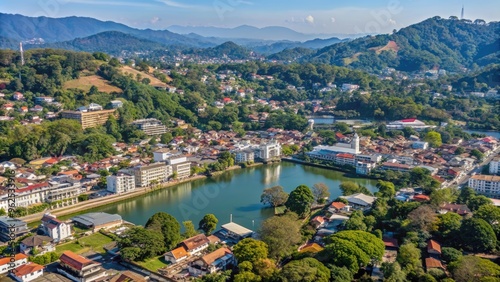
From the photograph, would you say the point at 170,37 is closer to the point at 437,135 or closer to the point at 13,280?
the point at 437,135

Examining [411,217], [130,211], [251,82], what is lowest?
[130,211]

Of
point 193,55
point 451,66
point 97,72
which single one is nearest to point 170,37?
point 193,55

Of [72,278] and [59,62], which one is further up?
[59,62]

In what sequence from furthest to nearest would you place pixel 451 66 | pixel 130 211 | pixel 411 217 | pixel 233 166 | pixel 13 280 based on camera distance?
pixel 451 66 → pixel 233 166 → pixel 130 211 → pixel 411 217 → pixel 13 280

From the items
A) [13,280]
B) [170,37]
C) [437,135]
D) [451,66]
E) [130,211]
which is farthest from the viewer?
[170,37]

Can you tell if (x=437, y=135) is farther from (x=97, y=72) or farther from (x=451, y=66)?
(x=451, y=66)

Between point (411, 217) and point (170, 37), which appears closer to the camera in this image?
point (411, 217)

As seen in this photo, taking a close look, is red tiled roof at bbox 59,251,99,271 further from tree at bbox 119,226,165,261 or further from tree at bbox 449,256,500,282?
tree at bbox 449,256,500,282
